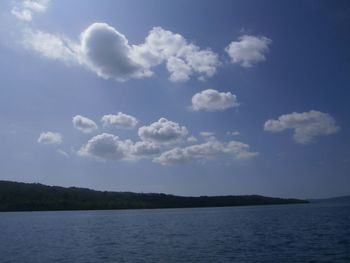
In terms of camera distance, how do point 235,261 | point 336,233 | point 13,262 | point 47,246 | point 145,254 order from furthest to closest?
point 336,233
point 47,246
point 145,254
point 13,262
point 235,261

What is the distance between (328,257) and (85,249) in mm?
34801

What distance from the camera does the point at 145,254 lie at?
2195 inches

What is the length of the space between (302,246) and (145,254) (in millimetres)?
22065

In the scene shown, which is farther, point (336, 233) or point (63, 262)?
point (336, 233)

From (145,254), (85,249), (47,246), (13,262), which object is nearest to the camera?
(13,262)

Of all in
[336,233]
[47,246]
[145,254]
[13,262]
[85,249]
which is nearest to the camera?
[13,262]

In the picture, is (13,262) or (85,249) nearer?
(13,262)

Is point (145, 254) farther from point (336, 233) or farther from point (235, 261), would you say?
point (336, 233)

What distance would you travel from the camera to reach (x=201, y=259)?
50.2 m

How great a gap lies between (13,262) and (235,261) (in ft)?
90.0

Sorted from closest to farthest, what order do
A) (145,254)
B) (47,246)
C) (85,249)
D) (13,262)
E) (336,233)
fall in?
1. (13,262)
2. (145,254)
3. (85,249)
4. (47,246)
5. (336,233)

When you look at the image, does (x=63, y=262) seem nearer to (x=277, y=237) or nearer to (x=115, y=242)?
(x=115, y=242)

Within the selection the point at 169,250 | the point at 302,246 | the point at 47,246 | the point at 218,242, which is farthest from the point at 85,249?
the point at 302,246

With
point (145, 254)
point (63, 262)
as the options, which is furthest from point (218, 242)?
point (63, 262)
